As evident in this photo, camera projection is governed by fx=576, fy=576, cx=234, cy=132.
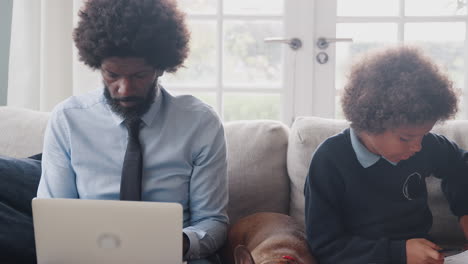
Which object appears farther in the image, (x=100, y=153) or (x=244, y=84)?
(x=244, y=84)

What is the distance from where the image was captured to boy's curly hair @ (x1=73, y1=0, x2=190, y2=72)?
5.24 ft

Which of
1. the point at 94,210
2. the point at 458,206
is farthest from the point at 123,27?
the point at 458,206

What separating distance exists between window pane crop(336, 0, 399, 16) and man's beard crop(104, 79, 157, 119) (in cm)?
148

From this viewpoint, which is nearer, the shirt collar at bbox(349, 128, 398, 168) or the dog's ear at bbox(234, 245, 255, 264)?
the dog's ear at bbox(234, 245, 255, 264)

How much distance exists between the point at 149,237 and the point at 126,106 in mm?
501

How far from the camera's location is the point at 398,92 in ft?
4.64

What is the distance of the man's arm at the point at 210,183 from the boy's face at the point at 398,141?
1.42 feet

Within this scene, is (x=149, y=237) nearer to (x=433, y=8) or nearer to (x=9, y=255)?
(x=9, y=255)

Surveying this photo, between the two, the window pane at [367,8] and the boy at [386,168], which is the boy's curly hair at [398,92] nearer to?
the boy at [386,168]

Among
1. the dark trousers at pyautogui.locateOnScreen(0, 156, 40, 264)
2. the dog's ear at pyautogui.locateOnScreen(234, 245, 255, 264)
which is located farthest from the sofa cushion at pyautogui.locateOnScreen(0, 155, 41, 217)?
the dog's ear at pyautogui.locateOnScreen(234, 245, 255, 264)

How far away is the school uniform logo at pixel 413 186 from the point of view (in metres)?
1.56

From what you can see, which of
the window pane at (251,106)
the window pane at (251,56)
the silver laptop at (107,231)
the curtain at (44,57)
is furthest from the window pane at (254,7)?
the silver laptop at (107,231)

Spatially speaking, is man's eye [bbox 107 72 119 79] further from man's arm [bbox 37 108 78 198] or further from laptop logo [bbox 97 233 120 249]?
laptop logo [bbox 97 233 120 249]

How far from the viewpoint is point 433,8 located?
279 cm
